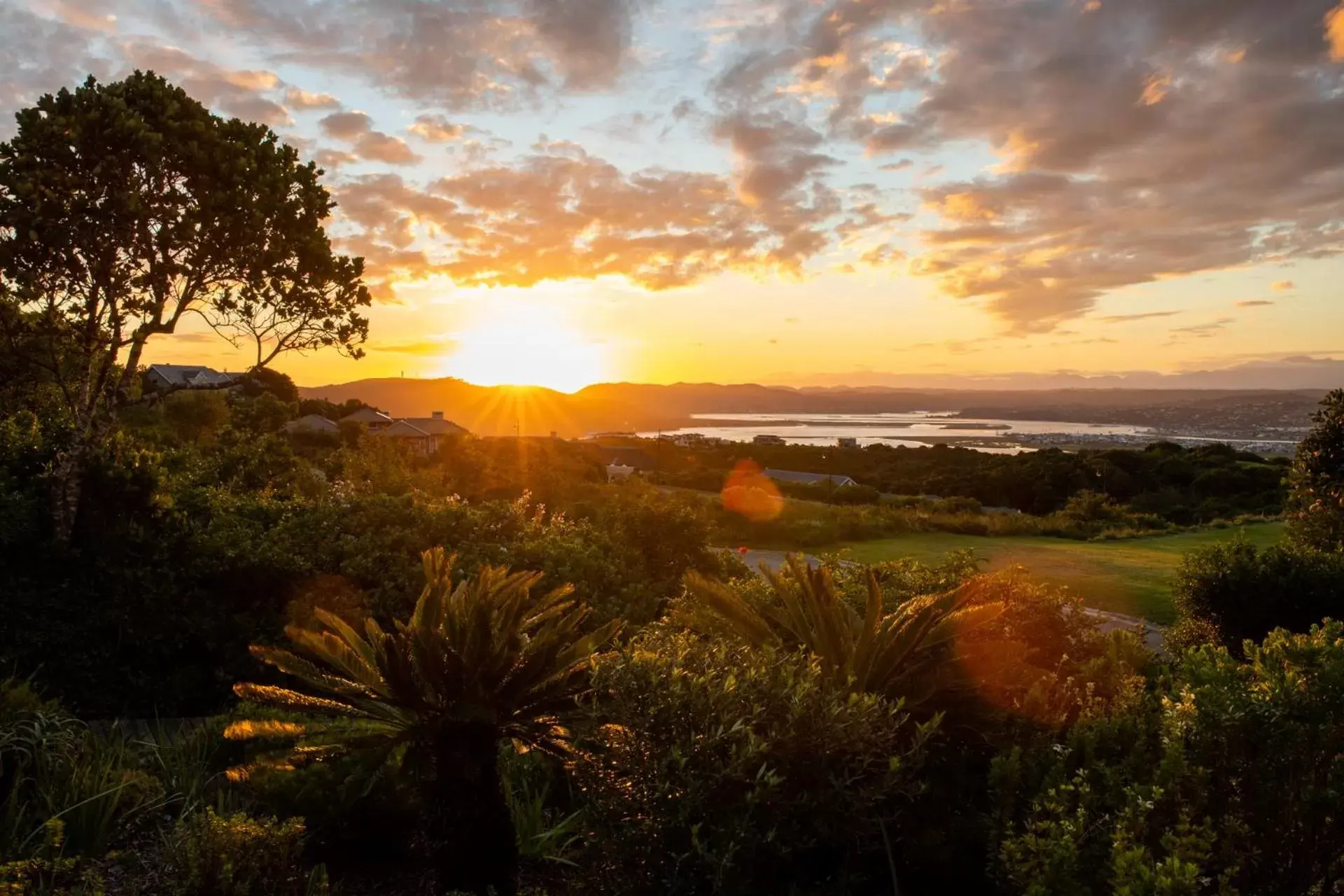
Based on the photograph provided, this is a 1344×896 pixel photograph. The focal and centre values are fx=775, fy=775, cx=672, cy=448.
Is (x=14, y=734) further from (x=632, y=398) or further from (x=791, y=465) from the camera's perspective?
(x=632, y=398)

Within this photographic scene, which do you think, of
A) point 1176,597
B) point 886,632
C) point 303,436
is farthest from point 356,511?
point 303,436

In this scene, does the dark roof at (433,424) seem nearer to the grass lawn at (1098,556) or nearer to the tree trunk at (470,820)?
the grass lawn at (1098,556)

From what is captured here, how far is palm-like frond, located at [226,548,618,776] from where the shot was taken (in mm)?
3746

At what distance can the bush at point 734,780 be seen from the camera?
2.69 meters

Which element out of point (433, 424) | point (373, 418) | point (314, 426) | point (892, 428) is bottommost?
point (892, 428)

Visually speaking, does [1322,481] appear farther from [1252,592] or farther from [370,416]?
[370,416]

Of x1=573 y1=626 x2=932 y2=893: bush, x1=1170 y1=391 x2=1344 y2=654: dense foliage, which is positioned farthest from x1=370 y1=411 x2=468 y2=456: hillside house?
x1=573 y1=626 x2=932 y2=893: bush

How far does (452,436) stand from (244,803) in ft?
65.8

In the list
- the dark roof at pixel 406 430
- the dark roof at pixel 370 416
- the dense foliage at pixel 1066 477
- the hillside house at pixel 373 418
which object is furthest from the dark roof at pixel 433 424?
the dense foliage at pixel 1066 477

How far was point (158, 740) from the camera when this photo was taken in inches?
221

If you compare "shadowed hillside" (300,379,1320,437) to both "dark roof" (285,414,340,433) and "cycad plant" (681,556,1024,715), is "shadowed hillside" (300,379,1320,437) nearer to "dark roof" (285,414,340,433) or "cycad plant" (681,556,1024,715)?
"dark roof" (285,414,340,433)

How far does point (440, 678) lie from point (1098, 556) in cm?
1758

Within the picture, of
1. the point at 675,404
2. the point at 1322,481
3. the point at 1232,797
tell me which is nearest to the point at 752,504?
the point at 1322,481

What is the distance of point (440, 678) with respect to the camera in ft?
12.3
